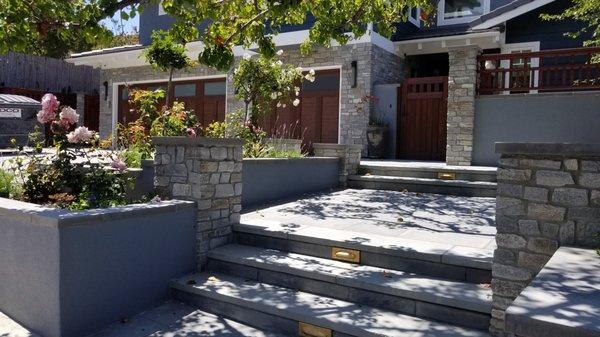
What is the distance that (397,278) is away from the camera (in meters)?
4.03

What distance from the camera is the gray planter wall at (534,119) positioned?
839 cm

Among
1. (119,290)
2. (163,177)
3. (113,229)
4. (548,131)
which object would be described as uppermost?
(548,131)

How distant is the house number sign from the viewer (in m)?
12.7

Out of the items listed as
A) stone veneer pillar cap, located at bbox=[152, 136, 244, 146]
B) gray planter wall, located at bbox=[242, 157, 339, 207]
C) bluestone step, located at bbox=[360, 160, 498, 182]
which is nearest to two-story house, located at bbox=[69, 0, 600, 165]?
bluestone step, located at bbox=[360, 160, 498, 182]

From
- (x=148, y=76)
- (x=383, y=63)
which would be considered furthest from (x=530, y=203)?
(x=148, y=76)

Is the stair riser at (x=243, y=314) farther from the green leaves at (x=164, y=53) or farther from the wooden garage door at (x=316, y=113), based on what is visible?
the wooden garage door at (x=316, y=113)

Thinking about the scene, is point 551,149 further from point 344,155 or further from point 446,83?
point 446,83

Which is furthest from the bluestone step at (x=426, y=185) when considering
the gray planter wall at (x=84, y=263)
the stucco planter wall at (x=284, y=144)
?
the gray planter wall at (x=84, y=263)

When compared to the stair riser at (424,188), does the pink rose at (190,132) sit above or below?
above

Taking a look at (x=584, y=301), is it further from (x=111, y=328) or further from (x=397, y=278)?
(x=111, y=328)

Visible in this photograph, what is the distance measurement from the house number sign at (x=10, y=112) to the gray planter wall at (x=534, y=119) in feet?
39.0

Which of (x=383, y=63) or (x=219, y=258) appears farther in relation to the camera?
(x=383, y=63)

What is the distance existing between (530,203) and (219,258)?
301 cm

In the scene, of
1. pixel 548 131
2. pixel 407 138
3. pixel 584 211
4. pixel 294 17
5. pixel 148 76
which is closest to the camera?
pixel 584 211
